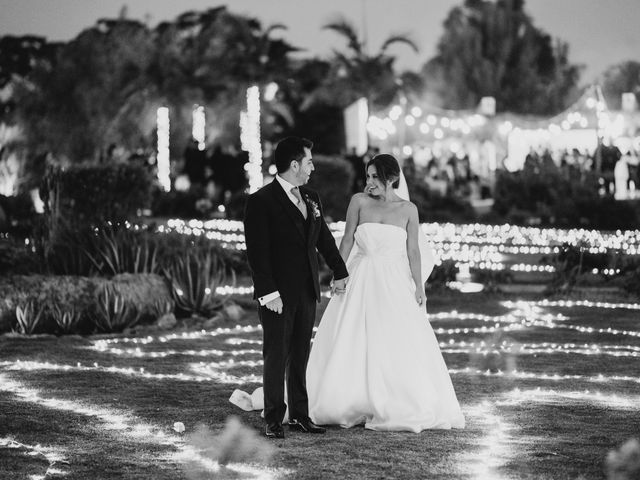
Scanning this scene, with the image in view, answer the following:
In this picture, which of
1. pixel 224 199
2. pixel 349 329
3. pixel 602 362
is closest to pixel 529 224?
pixel 224 199

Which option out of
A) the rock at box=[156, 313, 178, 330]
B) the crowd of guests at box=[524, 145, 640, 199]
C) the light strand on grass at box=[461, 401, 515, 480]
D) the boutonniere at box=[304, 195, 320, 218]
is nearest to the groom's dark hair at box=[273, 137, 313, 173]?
the boutonniere at box=[304, 195, 320, 218]

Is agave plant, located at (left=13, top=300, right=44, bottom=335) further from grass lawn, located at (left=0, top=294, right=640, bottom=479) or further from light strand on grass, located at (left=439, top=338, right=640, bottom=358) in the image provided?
light strand on grass, located at (left=439, top=338, right=640, bottom=358)

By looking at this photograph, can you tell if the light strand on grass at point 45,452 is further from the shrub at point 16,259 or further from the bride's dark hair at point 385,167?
the shrub at point 16,259

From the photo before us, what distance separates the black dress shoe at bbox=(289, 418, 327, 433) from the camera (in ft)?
25.8

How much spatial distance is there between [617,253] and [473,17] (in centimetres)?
6029

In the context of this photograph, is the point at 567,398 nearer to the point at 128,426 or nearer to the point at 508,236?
the point at 128,426

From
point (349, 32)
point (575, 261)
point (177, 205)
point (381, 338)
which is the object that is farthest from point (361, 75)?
point (381, 338)

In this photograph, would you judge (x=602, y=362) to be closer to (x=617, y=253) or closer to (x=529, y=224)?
(x=617, y=253)

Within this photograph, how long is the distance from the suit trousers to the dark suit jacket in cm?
9

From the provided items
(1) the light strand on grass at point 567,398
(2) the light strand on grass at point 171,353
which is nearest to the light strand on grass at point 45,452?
(1) the light strand on grass at point 567,398

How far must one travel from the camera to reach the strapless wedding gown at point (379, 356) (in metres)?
8.03

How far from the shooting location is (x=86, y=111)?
55.9 meters

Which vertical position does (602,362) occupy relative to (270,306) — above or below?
below

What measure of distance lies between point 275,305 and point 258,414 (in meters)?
1.21
